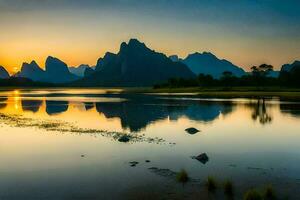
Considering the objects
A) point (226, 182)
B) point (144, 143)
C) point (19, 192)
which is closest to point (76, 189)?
point (19, 192)

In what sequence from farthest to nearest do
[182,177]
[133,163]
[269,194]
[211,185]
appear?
[133,163] < [182,177] < [211,185] < [269,194]

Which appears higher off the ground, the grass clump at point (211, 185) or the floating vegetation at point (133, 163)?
the grass clump at point (211, 185)

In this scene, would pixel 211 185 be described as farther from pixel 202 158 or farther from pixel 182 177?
pixel 202 158

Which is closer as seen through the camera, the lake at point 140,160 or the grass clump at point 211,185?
the grass clump at point 211,185

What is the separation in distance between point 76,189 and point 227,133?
28.1 m

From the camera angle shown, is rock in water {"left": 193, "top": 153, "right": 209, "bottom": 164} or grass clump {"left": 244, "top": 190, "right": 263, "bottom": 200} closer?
grass clump {"left": 244, "top": 190, "right": 263, "bottom": 200}

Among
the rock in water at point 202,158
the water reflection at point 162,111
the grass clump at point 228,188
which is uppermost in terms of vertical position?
the grass clump at point 228,188

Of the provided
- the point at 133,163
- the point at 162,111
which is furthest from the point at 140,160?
the point at 162,111

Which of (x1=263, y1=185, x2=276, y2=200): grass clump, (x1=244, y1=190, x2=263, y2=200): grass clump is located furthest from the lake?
(x1=244, y1=190, x2=263, y2=200): grass clump

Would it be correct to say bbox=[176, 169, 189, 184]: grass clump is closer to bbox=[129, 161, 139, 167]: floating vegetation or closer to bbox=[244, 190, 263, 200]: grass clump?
bbox=[244, 190, 263, 200]: grass clump

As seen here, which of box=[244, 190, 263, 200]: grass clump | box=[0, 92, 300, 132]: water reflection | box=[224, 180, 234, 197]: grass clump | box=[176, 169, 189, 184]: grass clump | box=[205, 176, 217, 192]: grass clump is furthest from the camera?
box=[0, 92, 300, 132]: water reflection

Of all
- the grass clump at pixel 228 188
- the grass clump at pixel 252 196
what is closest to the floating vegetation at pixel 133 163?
the grass clump at pixel 228 188

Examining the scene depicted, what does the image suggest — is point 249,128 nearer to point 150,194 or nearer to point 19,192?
point 150,194

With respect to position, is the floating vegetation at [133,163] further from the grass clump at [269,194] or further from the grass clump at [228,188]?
the grass clump at [269,194]
